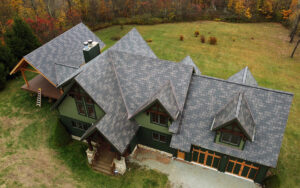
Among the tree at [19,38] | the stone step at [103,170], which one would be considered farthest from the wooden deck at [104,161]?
the tree at [19,38]

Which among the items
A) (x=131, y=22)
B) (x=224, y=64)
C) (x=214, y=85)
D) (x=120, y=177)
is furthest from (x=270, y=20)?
(x=120, y=177)

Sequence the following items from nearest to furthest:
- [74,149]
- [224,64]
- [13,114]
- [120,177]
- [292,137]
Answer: [120,177]
[74,149]
[292,137]
[13,114]
[224,64]

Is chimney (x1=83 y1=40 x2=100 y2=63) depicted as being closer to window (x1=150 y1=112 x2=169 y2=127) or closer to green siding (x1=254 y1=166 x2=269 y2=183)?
window (x1=150 y1=112 x2=169 y2=127)

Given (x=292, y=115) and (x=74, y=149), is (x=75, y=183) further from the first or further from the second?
(x=292, y=115)

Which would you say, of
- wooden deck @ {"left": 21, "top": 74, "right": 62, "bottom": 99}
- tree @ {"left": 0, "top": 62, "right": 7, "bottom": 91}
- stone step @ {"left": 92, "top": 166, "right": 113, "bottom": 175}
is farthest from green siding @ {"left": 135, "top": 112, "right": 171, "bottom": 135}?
tree @ {"left": 0, "top": 62, "right": 7, "bottom": 91}

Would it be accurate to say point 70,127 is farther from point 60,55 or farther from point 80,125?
point 60,55

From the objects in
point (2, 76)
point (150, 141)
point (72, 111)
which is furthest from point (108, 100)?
point (2, 76)
